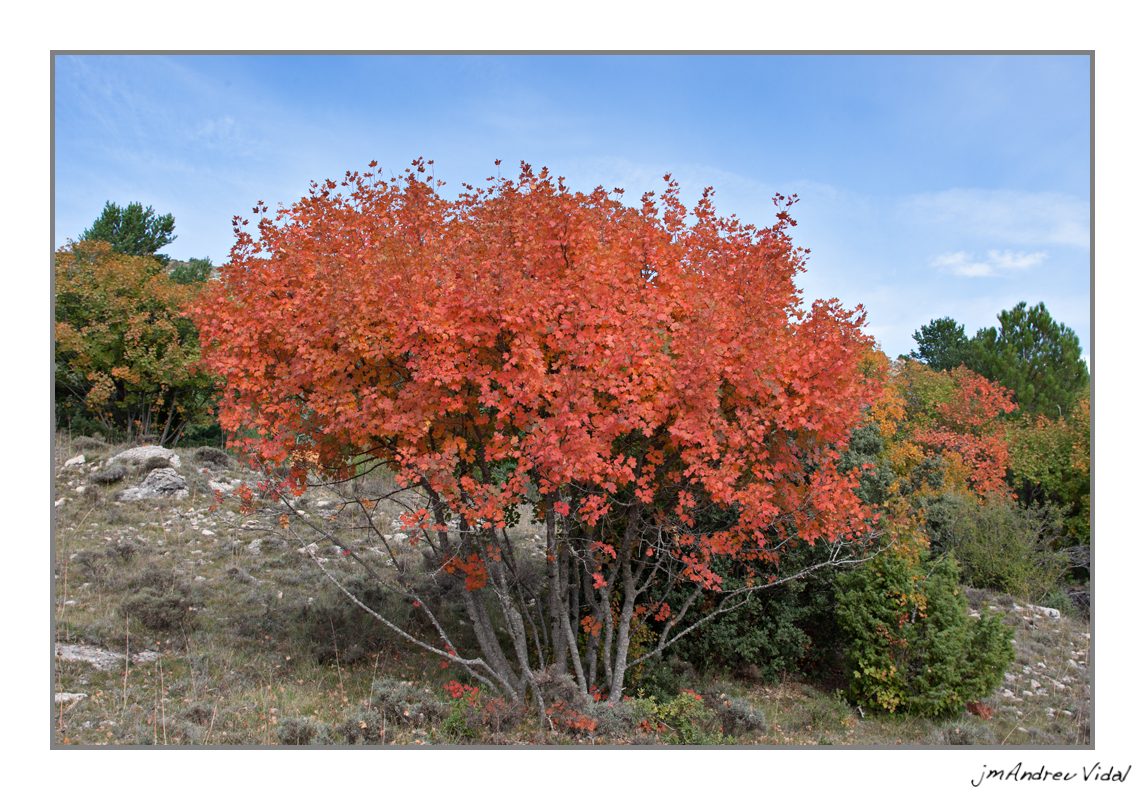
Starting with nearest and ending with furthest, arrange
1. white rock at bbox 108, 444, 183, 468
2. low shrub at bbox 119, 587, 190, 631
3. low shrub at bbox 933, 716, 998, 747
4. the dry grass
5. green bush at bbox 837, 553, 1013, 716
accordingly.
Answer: the dry grass, low shrub at bbox 933, 716, 998, 747, green bush at bbox 837, 553, 1013, 716, low shrub at bbox 119, 587, 190, 631, white rock at bbox 108, 444, 183, 468

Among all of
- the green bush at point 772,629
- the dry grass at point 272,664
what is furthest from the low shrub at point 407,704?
the green bush at point 772,629

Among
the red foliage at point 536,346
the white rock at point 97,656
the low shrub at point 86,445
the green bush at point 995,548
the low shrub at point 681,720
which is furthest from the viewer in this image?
the low shrub at point 86,445

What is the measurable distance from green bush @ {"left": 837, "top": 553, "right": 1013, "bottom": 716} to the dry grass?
0.95ft

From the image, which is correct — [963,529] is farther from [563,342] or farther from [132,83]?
[132,83]

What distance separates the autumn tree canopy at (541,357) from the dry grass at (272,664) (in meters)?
1.48

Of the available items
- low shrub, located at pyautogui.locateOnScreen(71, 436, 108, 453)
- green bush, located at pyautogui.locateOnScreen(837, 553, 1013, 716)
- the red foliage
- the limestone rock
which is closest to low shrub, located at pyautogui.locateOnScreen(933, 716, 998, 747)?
green bush, located at pyautogui.locateOnScreen(837, 553, 1013, 716)

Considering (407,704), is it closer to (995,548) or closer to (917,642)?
(917,642)

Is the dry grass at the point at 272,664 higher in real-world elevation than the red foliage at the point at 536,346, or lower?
lower

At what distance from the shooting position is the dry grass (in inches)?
229

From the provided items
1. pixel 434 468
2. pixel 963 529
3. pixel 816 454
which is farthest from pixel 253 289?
pixel 963 529

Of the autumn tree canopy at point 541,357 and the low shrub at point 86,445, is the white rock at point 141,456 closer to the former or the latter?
the low shrub at point 86,445

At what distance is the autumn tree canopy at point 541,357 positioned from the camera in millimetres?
5098

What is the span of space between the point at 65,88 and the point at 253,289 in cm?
198

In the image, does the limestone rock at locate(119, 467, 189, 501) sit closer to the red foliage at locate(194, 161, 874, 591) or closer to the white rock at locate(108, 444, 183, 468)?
the white rock at locate(108, 444, 183, 468)
